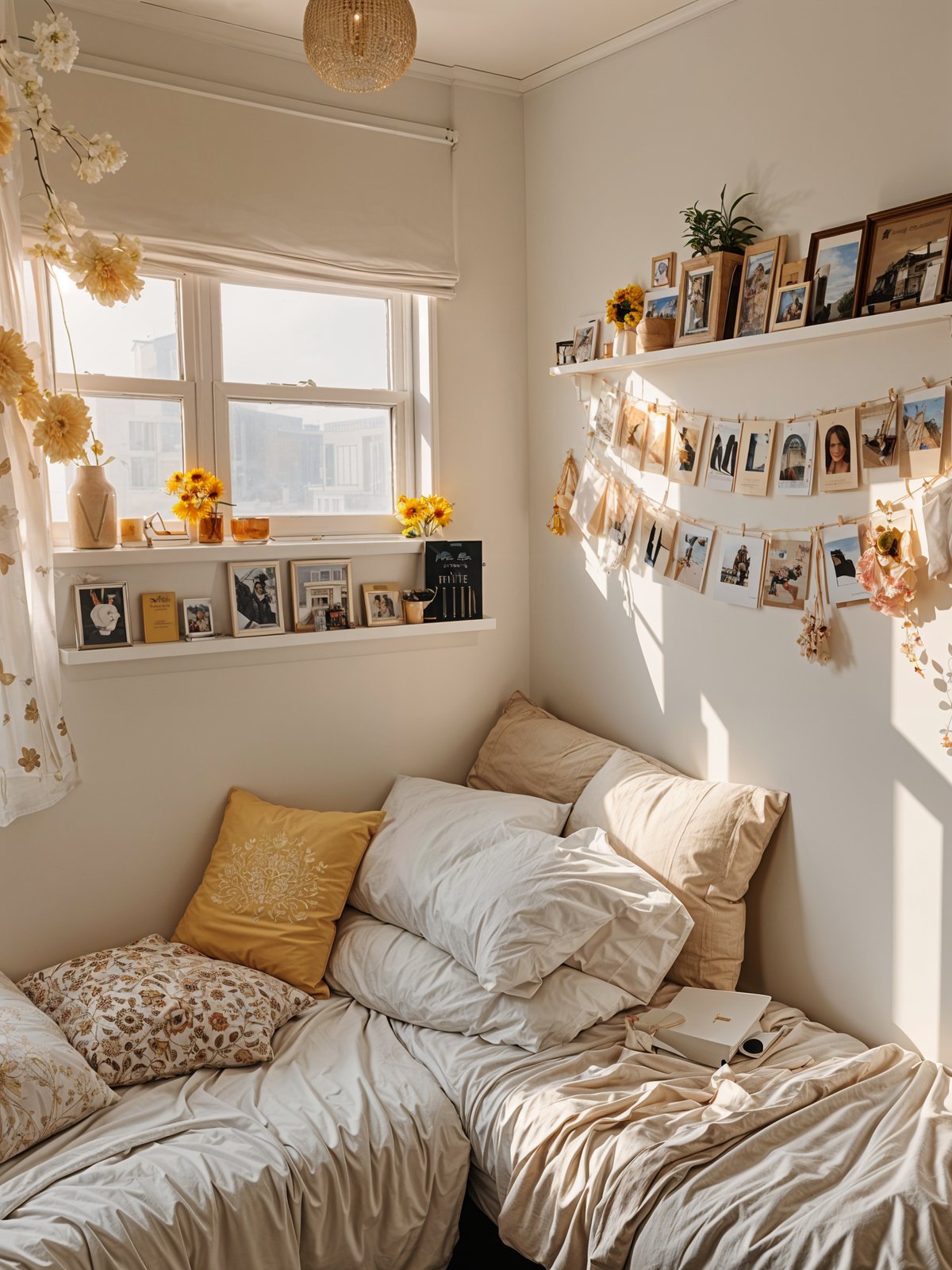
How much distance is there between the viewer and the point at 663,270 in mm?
2529

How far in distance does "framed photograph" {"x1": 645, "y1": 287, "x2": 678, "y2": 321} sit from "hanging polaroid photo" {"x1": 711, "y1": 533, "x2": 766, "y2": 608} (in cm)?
56

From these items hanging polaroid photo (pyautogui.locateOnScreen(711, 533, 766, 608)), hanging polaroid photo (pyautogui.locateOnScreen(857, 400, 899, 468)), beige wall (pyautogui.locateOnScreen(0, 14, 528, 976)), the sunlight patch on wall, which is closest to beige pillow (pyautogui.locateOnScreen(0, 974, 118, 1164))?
beige wall (pyautogui.locateOnScreen(0, 14, 528, 976))

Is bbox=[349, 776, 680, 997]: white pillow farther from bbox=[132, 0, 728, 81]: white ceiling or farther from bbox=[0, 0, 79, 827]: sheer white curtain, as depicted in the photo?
bbox=[132, 0, 728, 81]: white ceiling

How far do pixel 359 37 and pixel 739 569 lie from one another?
1.36 meters

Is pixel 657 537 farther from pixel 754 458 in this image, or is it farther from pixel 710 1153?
pixel 710 1153

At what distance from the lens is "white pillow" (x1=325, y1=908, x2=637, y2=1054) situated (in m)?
2.09

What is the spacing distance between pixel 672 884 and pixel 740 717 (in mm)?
429

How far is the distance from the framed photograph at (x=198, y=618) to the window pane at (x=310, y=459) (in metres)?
0.31

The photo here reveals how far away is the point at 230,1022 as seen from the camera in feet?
7.02

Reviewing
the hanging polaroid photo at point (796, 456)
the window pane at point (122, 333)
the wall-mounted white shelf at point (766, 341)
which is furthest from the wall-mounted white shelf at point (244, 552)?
the hanging polaroid photo at point (796, 456)

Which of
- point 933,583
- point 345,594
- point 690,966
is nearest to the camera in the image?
point 933,583

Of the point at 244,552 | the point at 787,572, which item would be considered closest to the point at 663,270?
the point at 787,572

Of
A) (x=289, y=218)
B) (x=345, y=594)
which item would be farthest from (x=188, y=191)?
(x=345, y=594)

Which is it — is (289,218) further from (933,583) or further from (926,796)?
(926,796)
